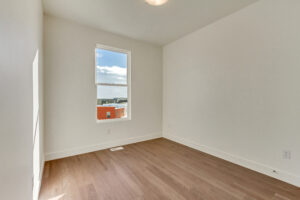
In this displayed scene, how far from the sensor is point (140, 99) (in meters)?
3.82

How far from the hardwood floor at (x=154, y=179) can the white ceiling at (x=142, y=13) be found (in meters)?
2.73

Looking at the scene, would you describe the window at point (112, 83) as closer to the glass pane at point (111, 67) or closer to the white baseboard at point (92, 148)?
the glass pane at point (111, 67)

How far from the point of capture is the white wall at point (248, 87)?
199 cm

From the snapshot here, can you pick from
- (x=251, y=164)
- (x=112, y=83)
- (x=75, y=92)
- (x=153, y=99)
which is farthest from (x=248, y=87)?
(x=75, y=92)

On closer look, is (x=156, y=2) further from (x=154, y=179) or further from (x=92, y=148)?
(x=92, y=148)

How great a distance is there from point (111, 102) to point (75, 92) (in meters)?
0.84

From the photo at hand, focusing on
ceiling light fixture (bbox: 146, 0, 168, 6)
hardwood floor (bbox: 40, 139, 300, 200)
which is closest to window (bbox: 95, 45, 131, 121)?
hardwood floor (bbox: 40, 139, 300, 200)

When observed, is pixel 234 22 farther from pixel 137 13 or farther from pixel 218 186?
pixel 218 186

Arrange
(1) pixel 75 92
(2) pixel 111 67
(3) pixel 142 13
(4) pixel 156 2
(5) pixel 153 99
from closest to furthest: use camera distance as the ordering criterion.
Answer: (4) pixel 156 2 < (3) pixel 142 13 < (1) pixel 75 92 < (2) pixel 111 67 < (5) pixel 153 99

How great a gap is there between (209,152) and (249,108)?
3.99 feet

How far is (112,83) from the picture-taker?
3.44 meters

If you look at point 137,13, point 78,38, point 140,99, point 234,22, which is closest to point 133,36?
point 137,13

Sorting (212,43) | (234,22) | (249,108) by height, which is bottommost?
(249,108)

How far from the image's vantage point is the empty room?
1.83 m
